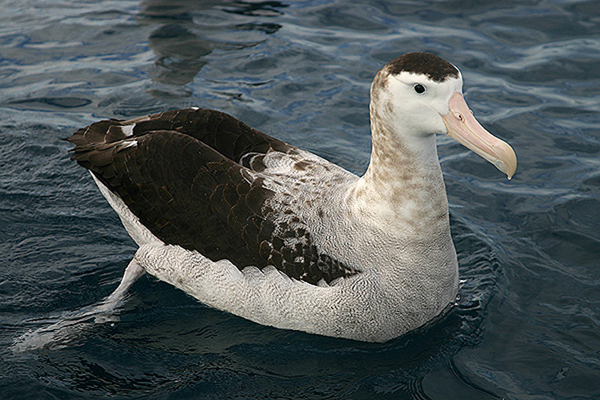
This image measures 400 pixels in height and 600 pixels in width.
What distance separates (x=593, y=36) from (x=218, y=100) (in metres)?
5.71

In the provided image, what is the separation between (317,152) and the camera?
27.5ft

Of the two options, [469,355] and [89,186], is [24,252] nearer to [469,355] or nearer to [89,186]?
[89,186]

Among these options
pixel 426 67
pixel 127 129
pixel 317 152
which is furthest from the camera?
pixel 317 152

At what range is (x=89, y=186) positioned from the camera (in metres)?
7.72

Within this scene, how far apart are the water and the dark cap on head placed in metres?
2.18

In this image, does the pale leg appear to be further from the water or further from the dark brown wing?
the dark brown wing

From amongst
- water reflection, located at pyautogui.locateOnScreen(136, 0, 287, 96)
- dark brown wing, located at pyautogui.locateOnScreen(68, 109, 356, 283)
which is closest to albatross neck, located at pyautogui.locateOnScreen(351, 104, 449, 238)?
dark brown wing, located at pyautogui.locateOnScreen(68, 109, 356, 283)

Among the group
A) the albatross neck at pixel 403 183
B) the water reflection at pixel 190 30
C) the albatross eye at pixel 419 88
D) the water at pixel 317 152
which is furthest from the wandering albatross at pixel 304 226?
the water reflection at pixel 190 30

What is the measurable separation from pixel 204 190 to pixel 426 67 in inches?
79.5

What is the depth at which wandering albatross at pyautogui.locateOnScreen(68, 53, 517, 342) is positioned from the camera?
5016mm

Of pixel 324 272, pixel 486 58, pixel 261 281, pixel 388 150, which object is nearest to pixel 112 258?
pixel 261 281

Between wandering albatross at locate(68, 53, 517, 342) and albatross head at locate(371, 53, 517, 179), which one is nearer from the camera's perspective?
albatross head at locate(371, 53, 517, 179)

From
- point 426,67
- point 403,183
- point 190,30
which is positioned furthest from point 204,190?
point 190,30

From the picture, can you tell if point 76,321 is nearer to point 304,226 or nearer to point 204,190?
point 204,190
